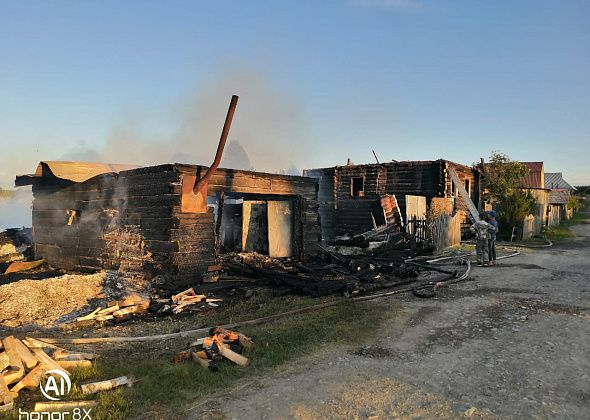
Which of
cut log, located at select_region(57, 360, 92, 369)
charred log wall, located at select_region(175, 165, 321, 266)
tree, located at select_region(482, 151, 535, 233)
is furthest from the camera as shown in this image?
tree, located at select_region(482, 151, 535, 233)

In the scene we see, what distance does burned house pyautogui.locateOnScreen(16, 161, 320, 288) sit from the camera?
10.9m

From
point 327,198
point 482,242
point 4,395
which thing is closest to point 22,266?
point 4,395

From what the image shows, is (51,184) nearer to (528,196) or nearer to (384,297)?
(384,297)

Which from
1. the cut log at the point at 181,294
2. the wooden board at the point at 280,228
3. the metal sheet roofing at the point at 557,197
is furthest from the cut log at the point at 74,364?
the metal sheet roofing at the point at 557,197

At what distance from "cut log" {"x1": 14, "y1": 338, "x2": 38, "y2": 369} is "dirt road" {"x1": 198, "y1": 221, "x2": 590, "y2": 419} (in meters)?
2.47

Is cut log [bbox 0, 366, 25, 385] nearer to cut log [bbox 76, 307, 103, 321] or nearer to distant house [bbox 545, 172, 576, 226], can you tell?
cut log [bbox 76, 307, 103, 321]

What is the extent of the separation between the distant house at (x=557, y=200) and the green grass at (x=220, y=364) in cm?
3661

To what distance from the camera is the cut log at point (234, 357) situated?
5.40m

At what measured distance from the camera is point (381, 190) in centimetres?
2502

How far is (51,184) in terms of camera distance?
1486 centimetres

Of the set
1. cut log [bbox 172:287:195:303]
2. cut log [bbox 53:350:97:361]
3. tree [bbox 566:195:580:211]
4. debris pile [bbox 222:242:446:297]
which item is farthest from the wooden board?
tree [bbox 566:195:580:211]

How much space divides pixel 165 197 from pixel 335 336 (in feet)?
22.0

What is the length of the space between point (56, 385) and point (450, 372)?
5.00 metres

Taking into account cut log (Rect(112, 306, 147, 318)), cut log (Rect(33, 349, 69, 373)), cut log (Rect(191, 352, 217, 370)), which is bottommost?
cut log (Rect(112, 306, 147, 318))
